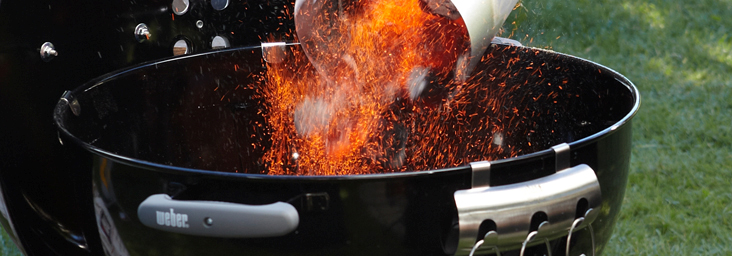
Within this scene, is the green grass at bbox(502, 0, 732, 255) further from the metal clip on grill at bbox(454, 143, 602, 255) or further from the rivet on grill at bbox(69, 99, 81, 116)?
the rivet on grill at bbox(69, 99, 81, 116)

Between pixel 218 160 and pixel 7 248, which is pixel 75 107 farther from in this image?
pixel 7 248

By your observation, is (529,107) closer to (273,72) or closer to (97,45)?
(273,72)

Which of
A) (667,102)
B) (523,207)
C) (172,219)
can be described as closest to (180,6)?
(172,219)

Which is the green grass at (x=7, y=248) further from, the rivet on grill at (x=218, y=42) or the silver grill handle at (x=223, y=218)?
the silver grill handle at (x=223, y=218)

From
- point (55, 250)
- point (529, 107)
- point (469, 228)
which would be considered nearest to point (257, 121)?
point (55, 250)

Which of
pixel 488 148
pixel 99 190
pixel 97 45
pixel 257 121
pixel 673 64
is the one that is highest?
pixel 97 45

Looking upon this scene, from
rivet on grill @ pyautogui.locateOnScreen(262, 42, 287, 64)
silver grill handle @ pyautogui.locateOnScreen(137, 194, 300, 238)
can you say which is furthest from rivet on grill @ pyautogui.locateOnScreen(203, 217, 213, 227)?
rivet on grill @ pyautogui.locateOnScreen(262, 42, 287, 64)

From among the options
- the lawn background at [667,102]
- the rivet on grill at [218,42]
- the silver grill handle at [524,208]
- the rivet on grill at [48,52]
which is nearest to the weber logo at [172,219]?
the silver grill handle at [524,208]
